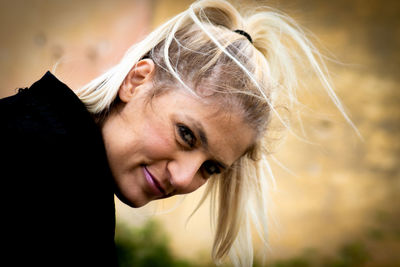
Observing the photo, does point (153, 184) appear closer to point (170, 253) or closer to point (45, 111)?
point (45, 111)

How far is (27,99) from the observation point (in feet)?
3.47

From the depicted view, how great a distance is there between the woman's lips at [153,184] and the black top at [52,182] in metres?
0.10

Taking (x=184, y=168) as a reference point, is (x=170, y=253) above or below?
below

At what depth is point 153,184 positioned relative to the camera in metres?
1.19

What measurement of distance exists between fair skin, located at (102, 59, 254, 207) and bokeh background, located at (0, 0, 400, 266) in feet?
4.90

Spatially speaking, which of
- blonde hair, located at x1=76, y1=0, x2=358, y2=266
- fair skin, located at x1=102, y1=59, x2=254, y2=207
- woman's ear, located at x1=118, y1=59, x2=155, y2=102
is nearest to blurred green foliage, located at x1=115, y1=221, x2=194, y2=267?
blonde hair, located at x1=76, y1=0, x2=358, y2=266

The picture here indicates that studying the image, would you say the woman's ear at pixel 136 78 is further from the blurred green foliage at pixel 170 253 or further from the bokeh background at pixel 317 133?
the blurred green foliage at pixel 170 253

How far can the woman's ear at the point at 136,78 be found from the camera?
1.24m

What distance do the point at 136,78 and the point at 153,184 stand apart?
1.06 feet

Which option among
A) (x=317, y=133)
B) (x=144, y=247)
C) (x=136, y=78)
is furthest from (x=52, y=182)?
(x=317, y=133)

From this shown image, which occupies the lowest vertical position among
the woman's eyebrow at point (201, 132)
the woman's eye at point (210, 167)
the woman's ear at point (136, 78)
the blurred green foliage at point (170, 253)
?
the blurred green foliage at point (170, 253)

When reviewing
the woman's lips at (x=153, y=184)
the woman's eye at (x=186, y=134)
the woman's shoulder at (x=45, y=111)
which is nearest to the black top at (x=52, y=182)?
the woman's shoulder at (x=45, y=111)

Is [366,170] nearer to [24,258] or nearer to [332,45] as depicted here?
[332,45]

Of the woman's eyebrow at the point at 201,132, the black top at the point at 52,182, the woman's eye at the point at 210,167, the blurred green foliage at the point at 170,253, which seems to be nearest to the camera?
the black top at the point at 52,182
